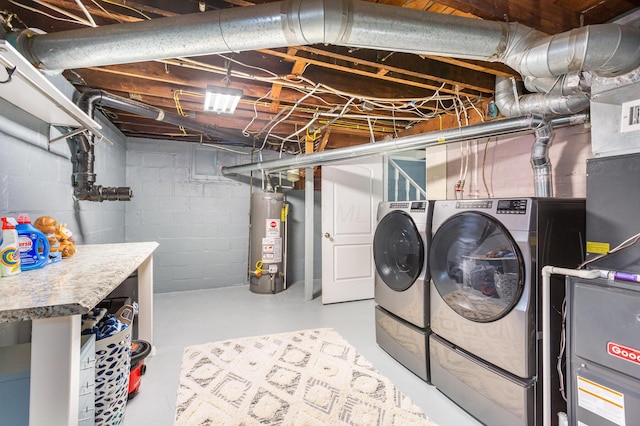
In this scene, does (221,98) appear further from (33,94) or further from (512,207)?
(512,207)

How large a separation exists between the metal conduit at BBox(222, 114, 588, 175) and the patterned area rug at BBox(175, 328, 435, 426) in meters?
1.86

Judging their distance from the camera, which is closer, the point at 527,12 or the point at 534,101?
the point at 527,12

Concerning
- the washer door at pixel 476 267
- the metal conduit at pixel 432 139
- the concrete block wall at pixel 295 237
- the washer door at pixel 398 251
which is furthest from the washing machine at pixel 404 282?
the concrete block wall at pixel 295 237

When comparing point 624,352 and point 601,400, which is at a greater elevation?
point 624,352

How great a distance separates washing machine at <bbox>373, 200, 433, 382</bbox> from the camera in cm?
205

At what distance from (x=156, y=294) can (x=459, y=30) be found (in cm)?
447

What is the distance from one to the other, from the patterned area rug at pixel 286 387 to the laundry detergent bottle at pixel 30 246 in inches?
43.4

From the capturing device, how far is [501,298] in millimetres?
1543

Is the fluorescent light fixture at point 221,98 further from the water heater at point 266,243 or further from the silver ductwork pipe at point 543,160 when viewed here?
the silver ductwork pipe at point 543,160

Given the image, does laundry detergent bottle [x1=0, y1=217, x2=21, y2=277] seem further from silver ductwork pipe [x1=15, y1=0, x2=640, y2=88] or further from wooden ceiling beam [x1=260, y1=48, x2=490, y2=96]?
wooden ceiling beam [x1=260, y1=48, x2=490, y2=96]

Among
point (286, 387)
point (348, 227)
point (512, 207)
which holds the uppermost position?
point (512, 207)

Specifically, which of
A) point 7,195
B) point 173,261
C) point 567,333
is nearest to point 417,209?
point 567,333

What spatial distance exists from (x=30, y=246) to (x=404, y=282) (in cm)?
217

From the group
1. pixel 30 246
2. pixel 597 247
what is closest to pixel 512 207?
pixel 597 247
